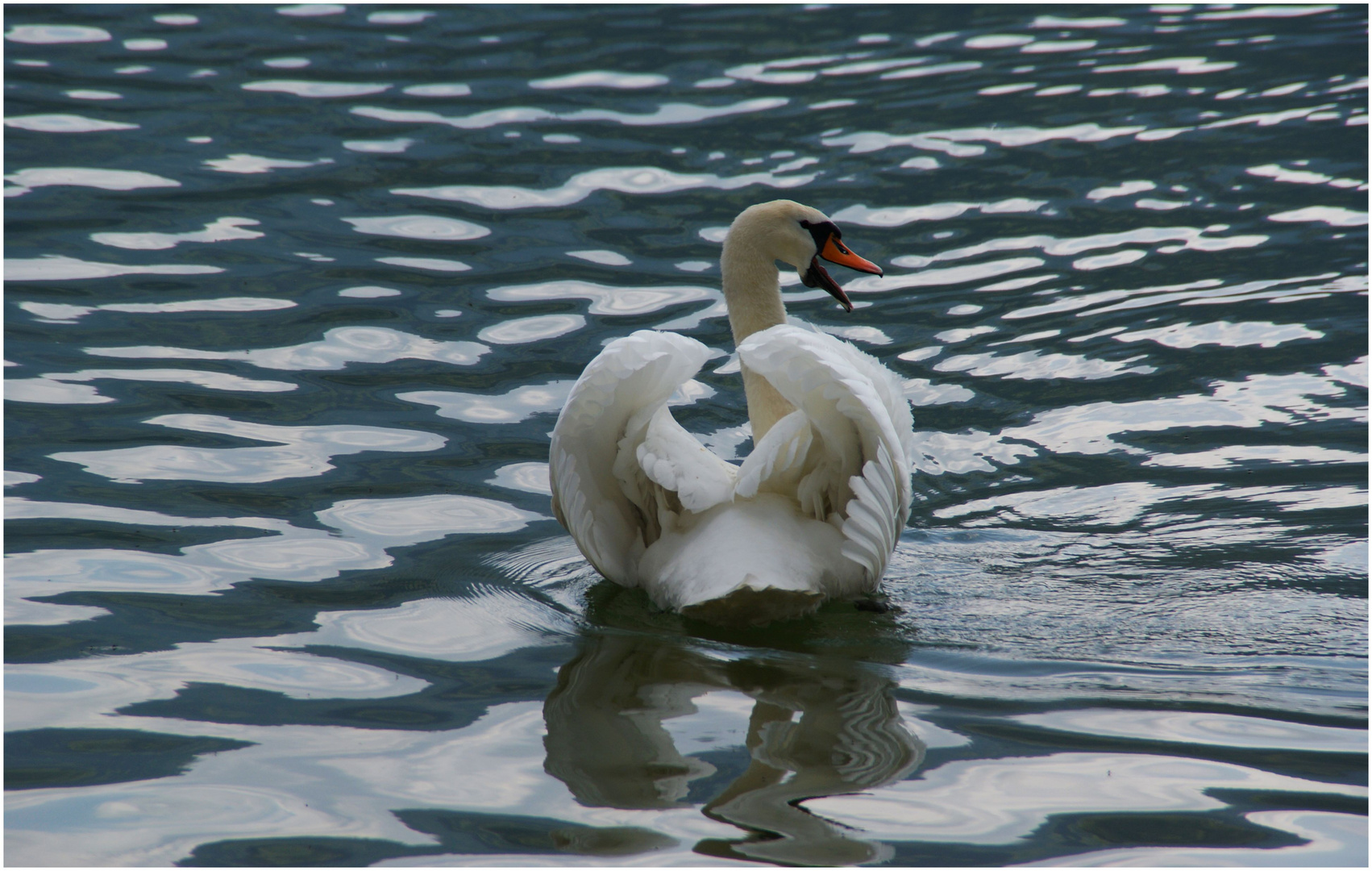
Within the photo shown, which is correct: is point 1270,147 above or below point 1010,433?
above

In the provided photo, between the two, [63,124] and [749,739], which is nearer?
[749,739]

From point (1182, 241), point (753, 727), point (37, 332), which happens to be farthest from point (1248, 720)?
point (37, 332)

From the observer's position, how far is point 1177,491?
233 inches

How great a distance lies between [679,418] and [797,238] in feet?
5.39

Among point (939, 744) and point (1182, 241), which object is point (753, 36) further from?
point (939, 744)

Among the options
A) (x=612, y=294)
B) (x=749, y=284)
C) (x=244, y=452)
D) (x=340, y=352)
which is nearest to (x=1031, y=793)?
(x=749, y=284)

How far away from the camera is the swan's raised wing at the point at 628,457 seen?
4.50 meters

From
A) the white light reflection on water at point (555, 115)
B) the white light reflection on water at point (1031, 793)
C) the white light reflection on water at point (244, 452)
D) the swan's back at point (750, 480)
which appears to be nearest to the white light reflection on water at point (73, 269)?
the white light reflection on water at point (244, 452)

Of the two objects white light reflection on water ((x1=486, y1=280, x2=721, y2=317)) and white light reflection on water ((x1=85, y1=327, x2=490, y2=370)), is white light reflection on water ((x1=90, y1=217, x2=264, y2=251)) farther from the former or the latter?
white light reflection on water ((x1=486, y1=280, x2=721, y2=317))

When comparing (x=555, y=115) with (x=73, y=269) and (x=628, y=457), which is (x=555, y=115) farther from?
(x=628, y=457)

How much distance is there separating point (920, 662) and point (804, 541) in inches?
21.8

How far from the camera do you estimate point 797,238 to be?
226 inches

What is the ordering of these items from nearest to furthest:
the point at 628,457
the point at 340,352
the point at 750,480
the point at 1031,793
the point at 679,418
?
the point at 1031,793, the point at 750,480, the point at 628,457, the point at 679,418, the point at 340,352

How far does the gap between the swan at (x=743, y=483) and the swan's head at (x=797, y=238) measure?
3.29 ft
